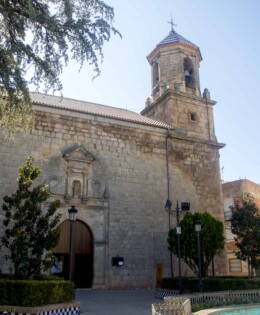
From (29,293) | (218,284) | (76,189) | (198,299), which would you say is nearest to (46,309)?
(29,293)

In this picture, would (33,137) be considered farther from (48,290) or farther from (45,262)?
(48,290)

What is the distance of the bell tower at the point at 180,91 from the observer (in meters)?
18.4

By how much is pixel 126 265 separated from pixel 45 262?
642cm

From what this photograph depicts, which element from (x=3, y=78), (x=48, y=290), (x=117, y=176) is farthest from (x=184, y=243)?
(x=3, y=78)

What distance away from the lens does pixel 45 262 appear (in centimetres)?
859

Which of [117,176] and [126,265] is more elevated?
[117,176]

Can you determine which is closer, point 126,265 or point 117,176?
point 126,265

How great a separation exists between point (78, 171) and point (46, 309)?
818 cm

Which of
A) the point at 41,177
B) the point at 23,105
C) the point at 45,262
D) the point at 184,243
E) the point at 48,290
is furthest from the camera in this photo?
the point at 41,177

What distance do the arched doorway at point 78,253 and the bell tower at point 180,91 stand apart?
733 cm

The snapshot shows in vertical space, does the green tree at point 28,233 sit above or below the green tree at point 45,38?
below

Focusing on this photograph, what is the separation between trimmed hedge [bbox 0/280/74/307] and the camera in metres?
6.77

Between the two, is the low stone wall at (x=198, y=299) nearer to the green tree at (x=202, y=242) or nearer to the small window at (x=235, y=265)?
the green tree at (x=202, y=242)

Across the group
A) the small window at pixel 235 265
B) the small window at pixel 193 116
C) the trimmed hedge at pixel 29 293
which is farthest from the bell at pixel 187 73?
the trimmed hedge at pixel 29 293
